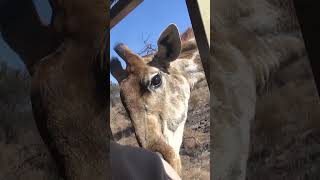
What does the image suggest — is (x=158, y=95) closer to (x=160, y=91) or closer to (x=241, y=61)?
(x=160, y=91)

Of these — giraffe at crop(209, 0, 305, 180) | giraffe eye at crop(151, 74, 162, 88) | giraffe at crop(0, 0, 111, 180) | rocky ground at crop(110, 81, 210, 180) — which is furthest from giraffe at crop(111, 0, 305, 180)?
rocky ground at crop(110, 81, 210, 180)

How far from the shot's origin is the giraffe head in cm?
220

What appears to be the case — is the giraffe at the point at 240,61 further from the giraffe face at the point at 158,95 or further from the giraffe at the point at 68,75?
the giraffe face at the point at 158,95

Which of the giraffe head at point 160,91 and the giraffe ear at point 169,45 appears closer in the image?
the giraffe head at point 160,91

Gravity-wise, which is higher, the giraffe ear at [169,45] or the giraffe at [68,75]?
the giraffe ear at [169,45]

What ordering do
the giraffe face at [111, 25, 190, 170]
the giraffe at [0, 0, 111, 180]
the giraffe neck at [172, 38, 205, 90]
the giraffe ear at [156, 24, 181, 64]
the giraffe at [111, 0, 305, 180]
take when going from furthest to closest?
the giraffe neck at [172, 38, 205, 90], the giraffe ear at [156, 24, 181, 64], the giraffe face at [111, 25, 190, 170], the giraffe at [111, 0, 305, 180], the giraffe at [0, 0, 111, 180]

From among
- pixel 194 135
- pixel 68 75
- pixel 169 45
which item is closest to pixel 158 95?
pixel 169 45

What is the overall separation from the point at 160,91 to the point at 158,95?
0.03 m

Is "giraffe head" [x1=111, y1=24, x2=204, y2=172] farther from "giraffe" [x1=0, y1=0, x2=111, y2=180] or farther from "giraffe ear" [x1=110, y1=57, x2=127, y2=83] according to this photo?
"giraffe" [x1=0, y1=0, x2=111, y2=180]

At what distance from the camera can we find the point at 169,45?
2.66m

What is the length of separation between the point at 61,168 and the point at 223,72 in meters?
0.40

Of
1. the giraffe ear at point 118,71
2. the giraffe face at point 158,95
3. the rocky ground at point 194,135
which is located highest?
the giraffe ear at point 118,71

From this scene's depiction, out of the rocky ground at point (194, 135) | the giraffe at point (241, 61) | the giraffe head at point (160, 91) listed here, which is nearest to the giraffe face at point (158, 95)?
the giraffe head at point (160, 91)

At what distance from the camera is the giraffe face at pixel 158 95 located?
86.4 inches
